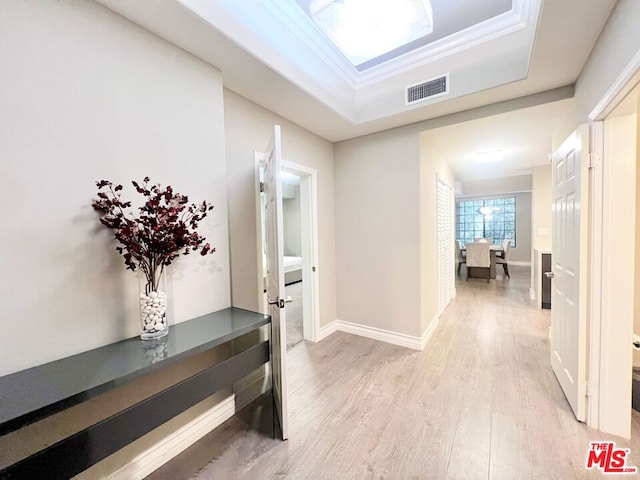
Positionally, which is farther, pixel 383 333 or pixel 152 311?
pixel 383 333

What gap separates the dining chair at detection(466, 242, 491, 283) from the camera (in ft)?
19.8

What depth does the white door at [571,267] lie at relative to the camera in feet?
5.69

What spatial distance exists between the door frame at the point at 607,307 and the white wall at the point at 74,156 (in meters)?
2.58

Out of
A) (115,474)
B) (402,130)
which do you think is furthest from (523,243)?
(115,474)

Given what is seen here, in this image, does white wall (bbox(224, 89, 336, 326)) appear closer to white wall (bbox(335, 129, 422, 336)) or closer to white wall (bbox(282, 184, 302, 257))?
white wall (bbox(335, 129, 422, 336))

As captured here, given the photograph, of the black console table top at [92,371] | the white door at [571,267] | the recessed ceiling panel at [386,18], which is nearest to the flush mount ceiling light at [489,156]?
the white door at [571,267]

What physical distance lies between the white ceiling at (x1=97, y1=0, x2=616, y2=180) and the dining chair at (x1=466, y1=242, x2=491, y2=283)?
317cm

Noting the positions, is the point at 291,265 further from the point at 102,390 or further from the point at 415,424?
the point at 102,390

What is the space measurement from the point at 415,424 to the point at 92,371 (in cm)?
193

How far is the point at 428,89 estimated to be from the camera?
2480 mm

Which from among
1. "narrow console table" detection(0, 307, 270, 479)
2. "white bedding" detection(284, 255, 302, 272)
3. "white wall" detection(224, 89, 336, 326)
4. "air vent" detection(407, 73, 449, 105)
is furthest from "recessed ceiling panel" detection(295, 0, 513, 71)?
"white bedding" detection(284, 255, 302, 272)

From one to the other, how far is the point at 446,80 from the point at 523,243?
8221 mm

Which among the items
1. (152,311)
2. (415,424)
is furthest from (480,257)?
(152,311)

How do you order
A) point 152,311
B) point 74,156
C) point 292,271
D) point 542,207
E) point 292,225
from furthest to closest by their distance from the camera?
point 292,225 < point 292,271 < point 542,207 < point 152,311 < point 74,156
